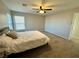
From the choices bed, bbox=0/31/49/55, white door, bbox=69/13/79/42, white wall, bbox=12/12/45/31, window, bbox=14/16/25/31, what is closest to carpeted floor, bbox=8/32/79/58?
bed, bbox=0/31/49/55

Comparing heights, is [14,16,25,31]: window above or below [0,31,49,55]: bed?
above

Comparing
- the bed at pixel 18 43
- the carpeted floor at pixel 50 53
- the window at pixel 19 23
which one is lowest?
the carpeted floor at pixel 50 53

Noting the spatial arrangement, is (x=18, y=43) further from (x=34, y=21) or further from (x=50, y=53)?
(x=34, y=21)

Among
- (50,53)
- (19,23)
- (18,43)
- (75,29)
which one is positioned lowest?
(50,53)

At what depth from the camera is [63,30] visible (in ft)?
14.0

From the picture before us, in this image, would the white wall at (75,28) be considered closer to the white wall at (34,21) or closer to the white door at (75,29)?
the white door at (75,29)

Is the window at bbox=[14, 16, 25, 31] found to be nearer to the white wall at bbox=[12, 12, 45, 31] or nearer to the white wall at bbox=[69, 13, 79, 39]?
the white wall at bbox=[12, 12, 45, 31]

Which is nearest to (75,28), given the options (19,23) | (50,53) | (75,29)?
(75,29)

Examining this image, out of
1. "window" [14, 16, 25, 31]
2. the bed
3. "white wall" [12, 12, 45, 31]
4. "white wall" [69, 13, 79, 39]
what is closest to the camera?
the bed

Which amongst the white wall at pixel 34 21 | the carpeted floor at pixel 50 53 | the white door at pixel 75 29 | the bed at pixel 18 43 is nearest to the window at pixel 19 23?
the white wall at pixel 34 21

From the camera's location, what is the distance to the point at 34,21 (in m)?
6.59

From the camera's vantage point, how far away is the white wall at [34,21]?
6.11 meters

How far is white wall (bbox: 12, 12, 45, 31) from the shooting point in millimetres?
6106

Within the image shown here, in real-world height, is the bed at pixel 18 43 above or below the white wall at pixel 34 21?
below
